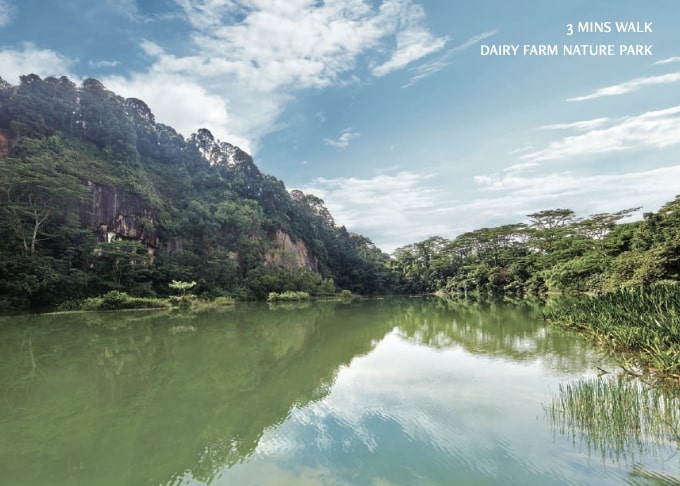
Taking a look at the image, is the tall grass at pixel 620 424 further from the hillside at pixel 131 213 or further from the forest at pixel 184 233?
the hillside at pixel 131 213

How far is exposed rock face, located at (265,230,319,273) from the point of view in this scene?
33.3 metres

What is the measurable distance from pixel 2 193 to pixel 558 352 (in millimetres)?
24108

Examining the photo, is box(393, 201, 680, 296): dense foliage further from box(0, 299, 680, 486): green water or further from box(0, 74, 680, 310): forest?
box(0, 299, 680, 486): green water

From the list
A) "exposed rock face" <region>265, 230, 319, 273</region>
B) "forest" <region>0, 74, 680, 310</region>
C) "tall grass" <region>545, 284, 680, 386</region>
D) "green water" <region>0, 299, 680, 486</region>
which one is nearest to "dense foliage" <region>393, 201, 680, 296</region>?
"forest" <region>0, 74, 680, 310</region>

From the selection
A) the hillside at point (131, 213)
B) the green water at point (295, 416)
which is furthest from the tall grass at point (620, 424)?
the hillside at point (131, 213)

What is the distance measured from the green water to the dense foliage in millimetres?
9716

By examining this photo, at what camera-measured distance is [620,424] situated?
3643mm

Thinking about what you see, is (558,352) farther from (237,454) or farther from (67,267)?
(67,267)

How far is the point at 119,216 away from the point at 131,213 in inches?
34.8

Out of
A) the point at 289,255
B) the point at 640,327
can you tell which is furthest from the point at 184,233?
the point at 640,327

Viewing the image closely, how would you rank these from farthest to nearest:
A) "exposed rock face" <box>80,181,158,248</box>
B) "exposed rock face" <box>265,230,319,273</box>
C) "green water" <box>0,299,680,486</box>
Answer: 1. "exposed rock face" <box>265,230,319,273</box>
2. "exposed rock face" <box>80,181,158,248</box>
3. "green water" <box>0,299,680,486</box>

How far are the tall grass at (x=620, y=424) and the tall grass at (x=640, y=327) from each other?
1.70m

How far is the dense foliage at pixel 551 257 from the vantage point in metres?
16.2

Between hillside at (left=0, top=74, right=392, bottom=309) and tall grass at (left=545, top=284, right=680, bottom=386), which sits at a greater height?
hillside at (left=0, top=74, right=392, bottom=309)
